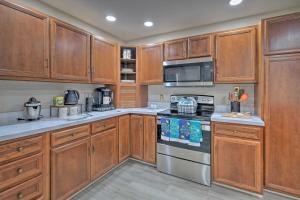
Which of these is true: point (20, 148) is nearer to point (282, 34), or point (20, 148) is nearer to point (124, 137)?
point (124, 137)

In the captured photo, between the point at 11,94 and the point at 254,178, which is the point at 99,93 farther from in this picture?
the point at 254,178

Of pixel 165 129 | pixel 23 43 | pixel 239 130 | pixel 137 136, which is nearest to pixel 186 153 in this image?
pixel 165 129

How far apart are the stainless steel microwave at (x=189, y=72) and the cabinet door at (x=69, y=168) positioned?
1.73 m

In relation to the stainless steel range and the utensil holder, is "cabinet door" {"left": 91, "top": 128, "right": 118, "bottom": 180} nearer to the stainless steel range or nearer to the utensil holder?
the stainless steel range

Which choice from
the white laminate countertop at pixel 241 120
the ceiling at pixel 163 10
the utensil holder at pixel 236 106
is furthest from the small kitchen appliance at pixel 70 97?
the utensil holder at pixel 236 106

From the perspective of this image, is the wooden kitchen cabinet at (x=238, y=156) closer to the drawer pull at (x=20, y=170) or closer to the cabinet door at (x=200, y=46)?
the cabinet door at (x=200, y=46)

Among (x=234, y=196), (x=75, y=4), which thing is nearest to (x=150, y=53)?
(x=75, y=4)

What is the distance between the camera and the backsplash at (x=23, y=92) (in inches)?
73.2

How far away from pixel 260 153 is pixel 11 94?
10.2ft

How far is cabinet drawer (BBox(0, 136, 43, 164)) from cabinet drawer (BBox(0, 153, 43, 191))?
5 cm

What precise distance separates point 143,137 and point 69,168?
1.27 m

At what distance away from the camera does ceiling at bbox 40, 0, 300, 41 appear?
84.0 inches

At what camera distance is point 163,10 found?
2.33 meters

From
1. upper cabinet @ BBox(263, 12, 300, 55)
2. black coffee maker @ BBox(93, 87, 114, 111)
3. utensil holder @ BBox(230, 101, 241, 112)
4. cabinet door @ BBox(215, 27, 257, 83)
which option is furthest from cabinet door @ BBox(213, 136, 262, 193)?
black coffee maker @ BBox(93, 87, 114, 111)
